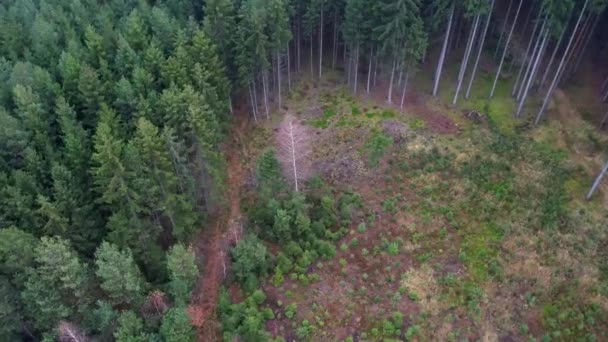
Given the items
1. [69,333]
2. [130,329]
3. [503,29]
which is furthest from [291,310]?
[503,29]

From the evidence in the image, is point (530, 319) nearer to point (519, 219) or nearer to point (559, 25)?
point (519, 219)

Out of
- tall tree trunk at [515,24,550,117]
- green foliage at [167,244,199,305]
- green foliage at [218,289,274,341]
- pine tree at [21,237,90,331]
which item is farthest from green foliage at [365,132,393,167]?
pine tree at [21,237,90,331]

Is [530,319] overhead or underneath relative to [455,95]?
underneath

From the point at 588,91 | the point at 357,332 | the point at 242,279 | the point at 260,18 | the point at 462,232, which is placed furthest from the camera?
the point at 588,91

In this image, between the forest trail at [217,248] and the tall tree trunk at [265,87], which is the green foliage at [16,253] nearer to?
the forest trail at [217,248]

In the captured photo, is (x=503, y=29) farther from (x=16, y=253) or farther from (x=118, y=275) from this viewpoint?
(x=16, y=253)

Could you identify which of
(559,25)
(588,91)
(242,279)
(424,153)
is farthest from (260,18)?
(588,91)

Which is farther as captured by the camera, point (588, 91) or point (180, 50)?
point (588, 91)

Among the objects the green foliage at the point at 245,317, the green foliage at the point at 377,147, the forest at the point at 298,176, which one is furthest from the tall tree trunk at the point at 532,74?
the green foliage at the point at 245,317
